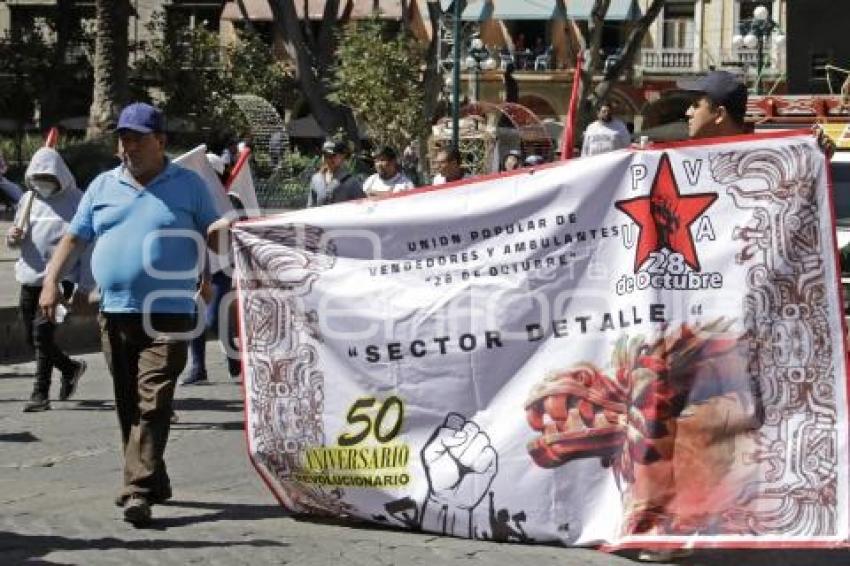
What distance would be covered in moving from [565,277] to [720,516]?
107 cm

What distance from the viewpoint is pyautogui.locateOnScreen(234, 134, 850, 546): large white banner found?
6.15 meters

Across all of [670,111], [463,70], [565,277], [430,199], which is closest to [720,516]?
[565,277]

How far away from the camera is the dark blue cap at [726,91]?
21.9 ft

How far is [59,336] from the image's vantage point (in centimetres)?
1452

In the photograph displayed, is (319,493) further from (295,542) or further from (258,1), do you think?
(258,1)

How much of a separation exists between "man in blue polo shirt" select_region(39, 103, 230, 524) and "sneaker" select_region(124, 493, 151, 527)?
0.09m

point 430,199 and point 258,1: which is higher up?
point 258,1

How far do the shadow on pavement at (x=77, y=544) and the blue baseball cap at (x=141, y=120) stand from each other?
1771mm

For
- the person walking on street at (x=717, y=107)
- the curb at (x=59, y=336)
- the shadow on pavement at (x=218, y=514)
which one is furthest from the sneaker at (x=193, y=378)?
the person walking on street at (x=717, y=107)

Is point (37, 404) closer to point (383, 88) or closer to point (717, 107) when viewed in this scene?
point (717, 107)

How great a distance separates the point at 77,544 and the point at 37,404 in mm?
4019

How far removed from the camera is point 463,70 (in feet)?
187

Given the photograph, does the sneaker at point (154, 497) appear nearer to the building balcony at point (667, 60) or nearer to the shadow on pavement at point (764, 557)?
the shadow on pavement at point (764, 557)

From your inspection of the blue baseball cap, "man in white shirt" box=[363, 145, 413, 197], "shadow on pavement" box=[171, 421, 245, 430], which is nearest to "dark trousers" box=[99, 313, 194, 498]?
the blue baseball cap
